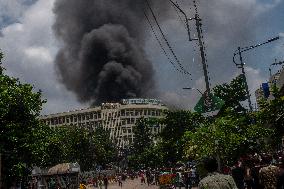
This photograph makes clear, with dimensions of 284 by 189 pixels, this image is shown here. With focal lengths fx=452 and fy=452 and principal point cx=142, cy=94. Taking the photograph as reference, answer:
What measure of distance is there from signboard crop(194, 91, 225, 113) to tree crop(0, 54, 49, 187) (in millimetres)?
15100

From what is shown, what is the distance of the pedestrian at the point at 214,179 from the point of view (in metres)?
5.20

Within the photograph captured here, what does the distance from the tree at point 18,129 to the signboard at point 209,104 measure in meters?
15.1

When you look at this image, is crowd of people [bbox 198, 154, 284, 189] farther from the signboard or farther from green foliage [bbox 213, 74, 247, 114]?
green foliage [bbox 213, 74, 247, 114]

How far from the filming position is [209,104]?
1667 centimetres

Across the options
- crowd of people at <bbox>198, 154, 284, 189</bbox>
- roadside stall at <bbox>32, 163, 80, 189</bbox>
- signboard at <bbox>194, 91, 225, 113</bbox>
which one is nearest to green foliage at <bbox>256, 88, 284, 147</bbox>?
crowd of people at <bbox>198, 154, 284, 189</bbox>

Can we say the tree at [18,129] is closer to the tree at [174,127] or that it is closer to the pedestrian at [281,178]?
the pedestrian at [281,178]

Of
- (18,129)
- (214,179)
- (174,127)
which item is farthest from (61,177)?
(174,127)

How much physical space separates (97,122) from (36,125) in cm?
13575

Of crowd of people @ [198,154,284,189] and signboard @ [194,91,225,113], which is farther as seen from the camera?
signboard @ [194,91,225,113]

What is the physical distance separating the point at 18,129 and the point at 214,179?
88.6 ft

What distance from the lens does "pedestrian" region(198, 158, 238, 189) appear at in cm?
520

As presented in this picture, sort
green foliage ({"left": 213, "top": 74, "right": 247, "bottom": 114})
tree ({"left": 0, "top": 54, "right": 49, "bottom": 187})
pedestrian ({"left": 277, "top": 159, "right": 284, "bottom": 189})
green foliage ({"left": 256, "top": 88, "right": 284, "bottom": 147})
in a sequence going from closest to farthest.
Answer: pedestrian ({"left": 277, "top": 159, "right": 284, "bottom": 189})
green foliage ({"left": 256, "top": 88, "right": 284, "bottom": 147})
tree ({"left": 0, "top": 54, "right": 49, "bottom": 187})
green foliage ({"left": 213, "top": 74, "right": 247, "bottom": 114})

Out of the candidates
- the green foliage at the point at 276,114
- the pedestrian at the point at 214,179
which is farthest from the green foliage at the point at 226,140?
the pedestrian at the point at 214,179

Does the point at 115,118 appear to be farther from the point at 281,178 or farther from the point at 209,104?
the point at 281,178
